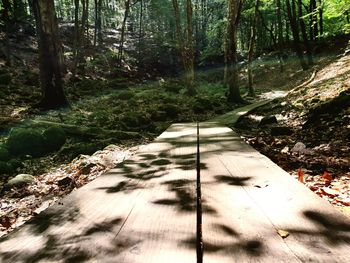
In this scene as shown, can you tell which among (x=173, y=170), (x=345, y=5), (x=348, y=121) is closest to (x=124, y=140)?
(x=348, y=121)

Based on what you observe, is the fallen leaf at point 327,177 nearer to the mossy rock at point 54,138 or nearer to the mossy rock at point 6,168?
the mossy rock at point 6,168

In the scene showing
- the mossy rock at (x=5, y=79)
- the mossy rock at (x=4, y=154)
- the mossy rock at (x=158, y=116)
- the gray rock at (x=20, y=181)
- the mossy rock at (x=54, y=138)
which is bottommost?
the gray rock at (x=20, y=181)

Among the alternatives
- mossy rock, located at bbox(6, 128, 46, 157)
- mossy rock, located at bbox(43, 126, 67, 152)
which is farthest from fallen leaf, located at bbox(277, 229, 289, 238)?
mossy rock, located at bbox(43, 126, 67, 152)

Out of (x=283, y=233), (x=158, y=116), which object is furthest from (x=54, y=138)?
(x=283, y=233)

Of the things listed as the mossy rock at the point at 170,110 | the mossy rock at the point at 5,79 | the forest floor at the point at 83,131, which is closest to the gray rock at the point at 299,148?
the forest floor at the point at 83,131

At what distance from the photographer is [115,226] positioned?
1565mm

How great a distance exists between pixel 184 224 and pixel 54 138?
23.8ft

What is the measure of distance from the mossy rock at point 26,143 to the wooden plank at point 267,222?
20.3 ft

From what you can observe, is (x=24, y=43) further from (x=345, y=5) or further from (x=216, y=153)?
(x=216, y=153)

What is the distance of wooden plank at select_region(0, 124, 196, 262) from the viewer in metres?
1.30

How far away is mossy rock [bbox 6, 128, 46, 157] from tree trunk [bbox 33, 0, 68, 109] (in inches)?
200

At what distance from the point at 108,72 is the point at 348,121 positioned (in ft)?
84.4

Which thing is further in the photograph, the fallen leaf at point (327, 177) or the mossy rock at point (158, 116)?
the mossy rock at point (158, 116)

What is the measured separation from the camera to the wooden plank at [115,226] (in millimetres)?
1298
